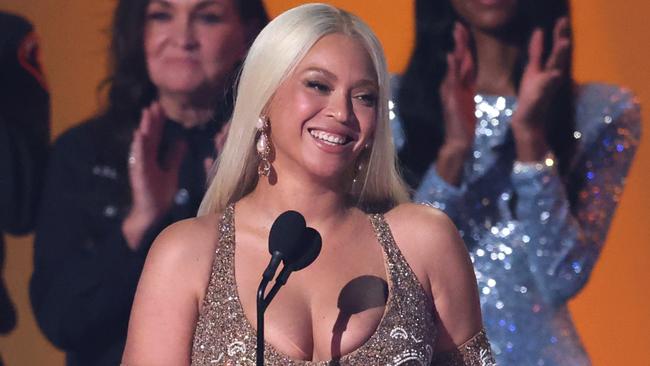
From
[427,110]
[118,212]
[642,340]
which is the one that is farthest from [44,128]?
[642,340]

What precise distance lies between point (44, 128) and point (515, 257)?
1483mm

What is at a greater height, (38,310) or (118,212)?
(118,212)

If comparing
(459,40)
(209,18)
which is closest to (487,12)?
(459,40)

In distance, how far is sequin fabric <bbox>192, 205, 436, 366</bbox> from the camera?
2.21m

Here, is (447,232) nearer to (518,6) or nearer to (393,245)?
(393,245)

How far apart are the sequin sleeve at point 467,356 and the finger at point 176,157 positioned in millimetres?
1367

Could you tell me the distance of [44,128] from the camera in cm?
356

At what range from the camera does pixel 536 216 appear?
10.6 feet

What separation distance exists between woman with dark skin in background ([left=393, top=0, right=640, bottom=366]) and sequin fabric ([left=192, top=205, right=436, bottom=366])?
98 centimetres

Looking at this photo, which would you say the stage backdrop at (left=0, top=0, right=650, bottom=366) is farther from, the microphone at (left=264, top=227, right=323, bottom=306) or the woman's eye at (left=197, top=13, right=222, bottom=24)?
the microphone at (left=264, top=227, right=323, bottom=306)

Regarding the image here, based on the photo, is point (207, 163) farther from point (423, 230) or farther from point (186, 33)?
point (423, 230)

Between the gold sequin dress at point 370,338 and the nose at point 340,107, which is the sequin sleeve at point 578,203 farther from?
the nose at point 340,107

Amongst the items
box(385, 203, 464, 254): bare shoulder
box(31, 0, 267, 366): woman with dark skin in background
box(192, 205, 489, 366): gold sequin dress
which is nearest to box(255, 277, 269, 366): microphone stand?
box(192, 205, 489, 366): gold sequin dress

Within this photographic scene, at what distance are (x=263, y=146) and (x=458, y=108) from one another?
110 centimetres
